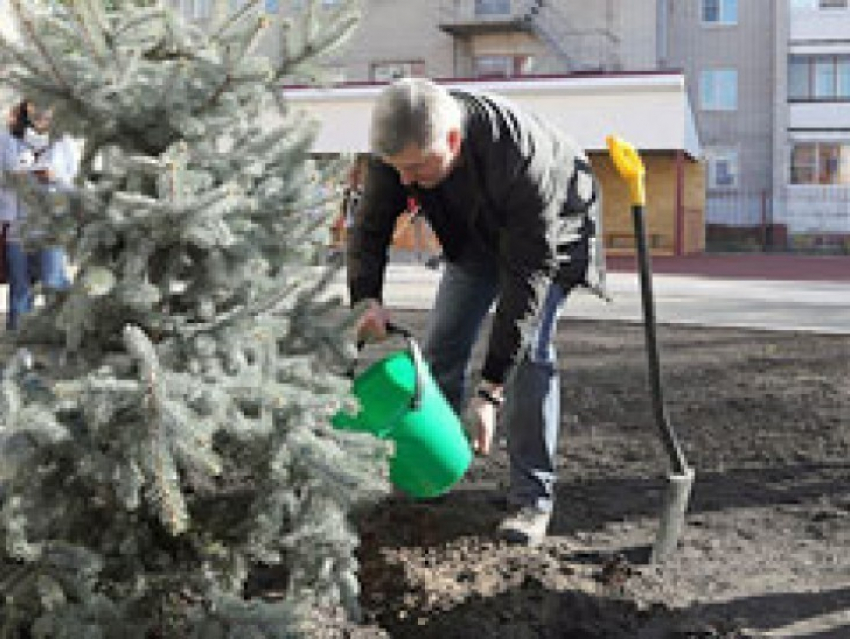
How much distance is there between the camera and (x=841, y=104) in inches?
1359

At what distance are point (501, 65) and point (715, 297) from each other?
24.4 metres

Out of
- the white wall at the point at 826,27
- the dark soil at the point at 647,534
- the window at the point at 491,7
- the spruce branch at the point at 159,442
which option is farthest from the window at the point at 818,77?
the spruce branch at the point at 159,442

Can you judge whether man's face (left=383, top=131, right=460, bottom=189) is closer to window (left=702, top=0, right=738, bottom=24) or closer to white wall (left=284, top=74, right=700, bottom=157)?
white wall (left=284, top=74, right=700, bottom=157)

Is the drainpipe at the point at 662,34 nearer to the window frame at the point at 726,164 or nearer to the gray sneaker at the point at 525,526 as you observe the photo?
the window frame at the point at 726,164

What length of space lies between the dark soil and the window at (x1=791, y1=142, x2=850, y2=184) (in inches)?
1225

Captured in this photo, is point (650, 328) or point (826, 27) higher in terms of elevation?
point (826, 27)

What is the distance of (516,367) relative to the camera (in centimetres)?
334

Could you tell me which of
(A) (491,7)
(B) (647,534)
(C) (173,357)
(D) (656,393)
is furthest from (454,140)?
(A) (491,7)

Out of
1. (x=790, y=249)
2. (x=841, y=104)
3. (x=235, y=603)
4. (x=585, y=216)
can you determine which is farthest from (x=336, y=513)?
(x=841, y=104)

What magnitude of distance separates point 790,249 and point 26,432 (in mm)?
32532

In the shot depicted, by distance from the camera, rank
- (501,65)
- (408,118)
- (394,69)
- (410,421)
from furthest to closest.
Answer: (394,69) < (501,65) < (410,421) < (408,118)

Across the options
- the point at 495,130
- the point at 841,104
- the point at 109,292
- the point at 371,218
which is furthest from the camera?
the point at 841,104

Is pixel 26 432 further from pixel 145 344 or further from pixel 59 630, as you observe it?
pixel 59 630

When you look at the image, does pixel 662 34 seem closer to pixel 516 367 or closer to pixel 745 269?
pixel 745 269
